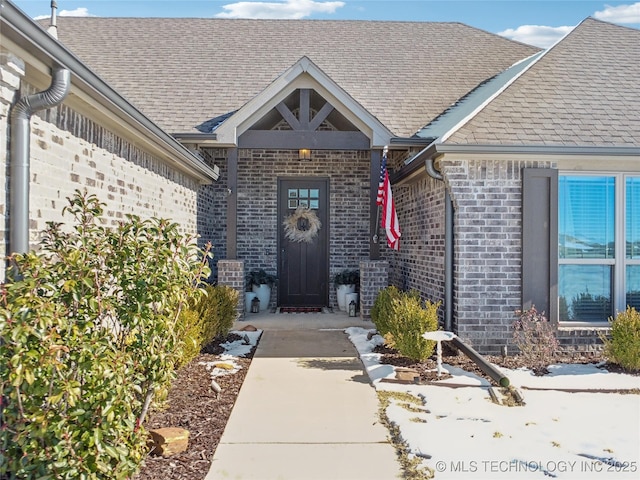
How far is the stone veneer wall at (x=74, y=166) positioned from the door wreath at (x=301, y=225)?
4.03 metres

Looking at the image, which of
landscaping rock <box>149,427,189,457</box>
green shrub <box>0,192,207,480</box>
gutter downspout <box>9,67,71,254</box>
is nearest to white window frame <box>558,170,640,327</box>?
landscaping rock <box>149,427,189,457</box>

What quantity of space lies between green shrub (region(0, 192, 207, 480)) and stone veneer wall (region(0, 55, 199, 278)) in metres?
0.50

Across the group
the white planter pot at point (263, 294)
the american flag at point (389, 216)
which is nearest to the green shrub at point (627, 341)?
the american flag at point (389, 216)

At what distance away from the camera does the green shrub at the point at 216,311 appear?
6.41m

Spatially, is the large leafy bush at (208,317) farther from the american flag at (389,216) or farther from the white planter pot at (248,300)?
the american flag at (389,216)

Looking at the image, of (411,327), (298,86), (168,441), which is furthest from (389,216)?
(168,441)

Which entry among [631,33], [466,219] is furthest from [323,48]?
[466,219]

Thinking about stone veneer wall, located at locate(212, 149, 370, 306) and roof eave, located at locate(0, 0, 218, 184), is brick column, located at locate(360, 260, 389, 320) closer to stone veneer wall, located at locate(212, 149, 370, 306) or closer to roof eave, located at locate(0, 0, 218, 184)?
stone veneer wall, located at locate(212, 149, 370, 306)

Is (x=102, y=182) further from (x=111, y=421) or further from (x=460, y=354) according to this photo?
(x=460, y=354)

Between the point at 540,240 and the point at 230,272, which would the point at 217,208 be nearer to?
the point at 230,272

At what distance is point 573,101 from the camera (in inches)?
284

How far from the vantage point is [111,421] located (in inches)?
109

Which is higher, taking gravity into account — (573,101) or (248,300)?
(573,101)

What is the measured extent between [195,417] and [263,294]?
5.84 metres
